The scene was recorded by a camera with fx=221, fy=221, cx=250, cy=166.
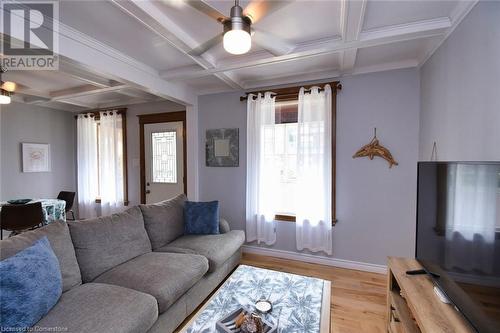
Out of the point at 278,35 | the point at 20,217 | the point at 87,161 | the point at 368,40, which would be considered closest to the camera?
the point at 368,40

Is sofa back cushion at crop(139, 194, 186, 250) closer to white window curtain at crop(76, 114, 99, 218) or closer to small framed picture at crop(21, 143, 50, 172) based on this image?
white window curtain at crop(76, 114, 99, 218)

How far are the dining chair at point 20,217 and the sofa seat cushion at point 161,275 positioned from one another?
1.85 m

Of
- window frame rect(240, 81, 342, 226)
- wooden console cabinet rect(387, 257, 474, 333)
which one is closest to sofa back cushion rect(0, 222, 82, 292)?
wooden console cabinet rect(387, 257, 474, 333)

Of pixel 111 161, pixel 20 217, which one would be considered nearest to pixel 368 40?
pixel 20 217

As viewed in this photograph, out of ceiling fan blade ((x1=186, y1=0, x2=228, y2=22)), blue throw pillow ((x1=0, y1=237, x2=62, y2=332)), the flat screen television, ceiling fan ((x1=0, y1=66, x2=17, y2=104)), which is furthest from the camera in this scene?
ceiling fan ((x1=0, y1=66, x2=17, y2=104))

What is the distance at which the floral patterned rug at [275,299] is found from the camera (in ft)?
4.24

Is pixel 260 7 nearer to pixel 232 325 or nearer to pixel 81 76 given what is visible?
pixel 232 325

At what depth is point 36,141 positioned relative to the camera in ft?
13.5

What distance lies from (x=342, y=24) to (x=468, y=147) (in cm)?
134

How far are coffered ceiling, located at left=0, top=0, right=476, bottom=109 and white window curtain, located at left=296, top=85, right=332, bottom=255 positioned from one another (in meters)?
0.41

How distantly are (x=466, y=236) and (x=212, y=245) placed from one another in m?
2.00

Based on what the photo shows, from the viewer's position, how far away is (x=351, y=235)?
2.83m

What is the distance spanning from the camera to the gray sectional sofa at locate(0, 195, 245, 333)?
51.5 inches

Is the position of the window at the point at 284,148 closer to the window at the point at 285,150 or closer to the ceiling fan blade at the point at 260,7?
the window at the point at 285,150
